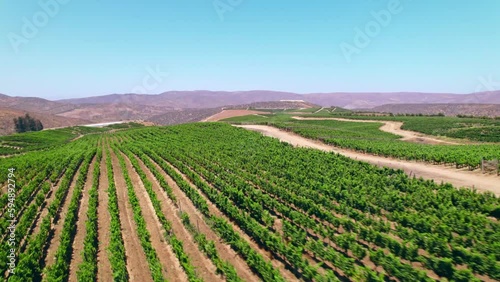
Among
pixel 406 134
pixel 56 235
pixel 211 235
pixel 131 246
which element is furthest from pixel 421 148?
pixel 56 235

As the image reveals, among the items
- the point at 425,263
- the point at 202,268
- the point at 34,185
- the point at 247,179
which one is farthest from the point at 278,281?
the point at 34,185

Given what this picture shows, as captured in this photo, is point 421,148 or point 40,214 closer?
point 40,214

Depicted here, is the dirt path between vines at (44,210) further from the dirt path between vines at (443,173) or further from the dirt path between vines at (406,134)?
the dirt path between vines at (406,134)

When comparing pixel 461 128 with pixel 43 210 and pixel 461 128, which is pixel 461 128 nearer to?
pixel 461 128

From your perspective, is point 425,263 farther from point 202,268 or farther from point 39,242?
point 39,242

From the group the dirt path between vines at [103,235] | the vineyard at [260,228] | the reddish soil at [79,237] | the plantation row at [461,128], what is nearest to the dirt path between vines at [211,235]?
the vineyard at [260,228]

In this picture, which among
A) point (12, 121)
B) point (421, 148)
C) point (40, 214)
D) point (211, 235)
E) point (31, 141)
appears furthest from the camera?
point (12, 121)

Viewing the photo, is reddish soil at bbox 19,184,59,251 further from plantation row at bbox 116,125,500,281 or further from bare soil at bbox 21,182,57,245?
plantation row at bbox 116,125,500,281
